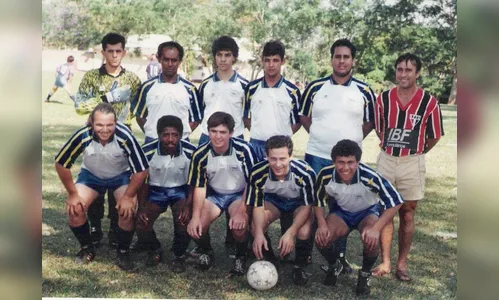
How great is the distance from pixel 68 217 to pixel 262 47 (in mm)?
1737

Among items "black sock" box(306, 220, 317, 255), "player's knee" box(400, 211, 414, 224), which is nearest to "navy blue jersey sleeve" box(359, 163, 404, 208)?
"player's knee" box(400, 211, 414, 224)

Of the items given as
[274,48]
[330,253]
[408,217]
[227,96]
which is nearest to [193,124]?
[227,96]

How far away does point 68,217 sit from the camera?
427 centimetres

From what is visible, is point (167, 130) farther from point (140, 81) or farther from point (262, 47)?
point (262, 47)

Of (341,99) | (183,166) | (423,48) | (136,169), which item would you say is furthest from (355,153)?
(136,169)

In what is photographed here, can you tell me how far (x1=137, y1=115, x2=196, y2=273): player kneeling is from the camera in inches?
170

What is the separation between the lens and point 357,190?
405 centimetres

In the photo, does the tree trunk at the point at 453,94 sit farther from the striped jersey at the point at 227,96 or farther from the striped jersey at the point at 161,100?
the striped jersey at the point at 161,100

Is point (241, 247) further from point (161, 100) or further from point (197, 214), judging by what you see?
point (161, 100)

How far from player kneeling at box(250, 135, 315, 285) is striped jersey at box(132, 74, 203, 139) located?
69 cm

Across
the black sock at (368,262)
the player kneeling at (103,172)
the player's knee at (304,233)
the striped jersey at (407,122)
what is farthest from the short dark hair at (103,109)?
the black sock at (368,262)

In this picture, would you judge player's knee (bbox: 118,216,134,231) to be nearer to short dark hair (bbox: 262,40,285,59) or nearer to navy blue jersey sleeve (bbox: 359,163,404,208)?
short dark hair (bbox: 262,40,285,59)

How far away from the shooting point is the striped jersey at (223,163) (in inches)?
166

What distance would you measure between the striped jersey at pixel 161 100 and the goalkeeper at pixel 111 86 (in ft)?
0.23
